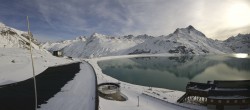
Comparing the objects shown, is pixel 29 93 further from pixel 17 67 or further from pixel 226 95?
pixel 226 95

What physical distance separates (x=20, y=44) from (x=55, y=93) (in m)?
116

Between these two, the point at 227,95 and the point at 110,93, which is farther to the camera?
the point at 110,93

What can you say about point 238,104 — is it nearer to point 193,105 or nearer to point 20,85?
point 193,105

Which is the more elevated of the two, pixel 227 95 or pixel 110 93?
pixel 110 93

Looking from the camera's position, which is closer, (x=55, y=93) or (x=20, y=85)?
(x=55, y=93)

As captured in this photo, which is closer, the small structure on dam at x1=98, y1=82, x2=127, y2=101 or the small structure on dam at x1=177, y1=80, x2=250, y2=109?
the small structure on dam at x1=177, y1=80, x2=250, y2=109

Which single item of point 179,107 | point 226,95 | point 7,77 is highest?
point 7,77

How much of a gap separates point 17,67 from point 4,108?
41.2 metres

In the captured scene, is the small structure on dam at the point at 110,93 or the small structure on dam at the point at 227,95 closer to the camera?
the small structure on dam at the point at 227,95

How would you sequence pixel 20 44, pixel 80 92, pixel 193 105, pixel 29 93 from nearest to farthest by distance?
pixel 29 93
pixel 80 92
pixel 193 105
pixel 20 44

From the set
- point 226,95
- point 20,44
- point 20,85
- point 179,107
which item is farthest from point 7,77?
point 20,44

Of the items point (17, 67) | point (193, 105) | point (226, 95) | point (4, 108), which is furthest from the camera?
point (17, 67)

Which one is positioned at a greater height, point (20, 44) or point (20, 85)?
point (20, 44)

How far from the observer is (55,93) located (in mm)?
36875
